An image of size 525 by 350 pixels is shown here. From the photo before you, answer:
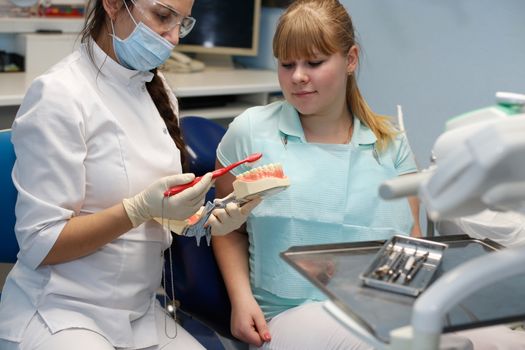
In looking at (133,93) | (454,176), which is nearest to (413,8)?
(133,93)

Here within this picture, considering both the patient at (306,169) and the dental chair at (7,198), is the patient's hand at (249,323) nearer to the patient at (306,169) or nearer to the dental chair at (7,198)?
the patient at (306,169)

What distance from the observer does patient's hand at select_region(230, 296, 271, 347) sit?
1.65 metres

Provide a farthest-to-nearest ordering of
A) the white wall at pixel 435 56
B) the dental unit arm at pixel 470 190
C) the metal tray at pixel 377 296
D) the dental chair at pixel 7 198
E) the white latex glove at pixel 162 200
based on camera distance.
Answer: the white wall at pixel 435 56
the dental chair at pixel 7 198
the white latex glove at pixel 162 200
the metal tray at pixel 377 296
the dental unit arm at pixel 470 190

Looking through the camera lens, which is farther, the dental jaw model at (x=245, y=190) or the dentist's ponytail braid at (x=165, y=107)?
the dentist's ponytail braid at (x=165, y=107)

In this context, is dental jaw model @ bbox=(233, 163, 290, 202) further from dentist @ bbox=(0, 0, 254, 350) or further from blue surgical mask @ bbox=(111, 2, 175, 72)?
blue surgical mask @ bbox=(111, 2, 175, 72)

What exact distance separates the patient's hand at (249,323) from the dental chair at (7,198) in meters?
0.54

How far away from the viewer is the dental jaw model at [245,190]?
5.08 feet

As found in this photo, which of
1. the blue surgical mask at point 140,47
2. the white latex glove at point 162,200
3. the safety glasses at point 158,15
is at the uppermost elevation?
the safety glasses at point 158,15

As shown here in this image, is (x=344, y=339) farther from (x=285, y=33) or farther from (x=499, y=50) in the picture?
(x=499, y=50)

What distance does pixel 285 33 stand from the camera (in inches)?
70.8

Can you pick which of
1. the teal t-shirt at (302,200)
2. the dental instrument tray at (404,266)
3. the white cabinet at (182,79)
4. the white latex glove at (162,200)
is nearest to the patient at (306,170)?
the teal t-shirt at (302,200)

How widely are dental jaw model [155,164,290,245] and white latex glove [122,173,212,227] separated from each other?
0.07 metres

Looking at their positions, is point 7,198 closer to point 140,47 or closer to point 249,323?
point 140,47

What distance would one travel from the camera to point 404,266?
1215 mm
